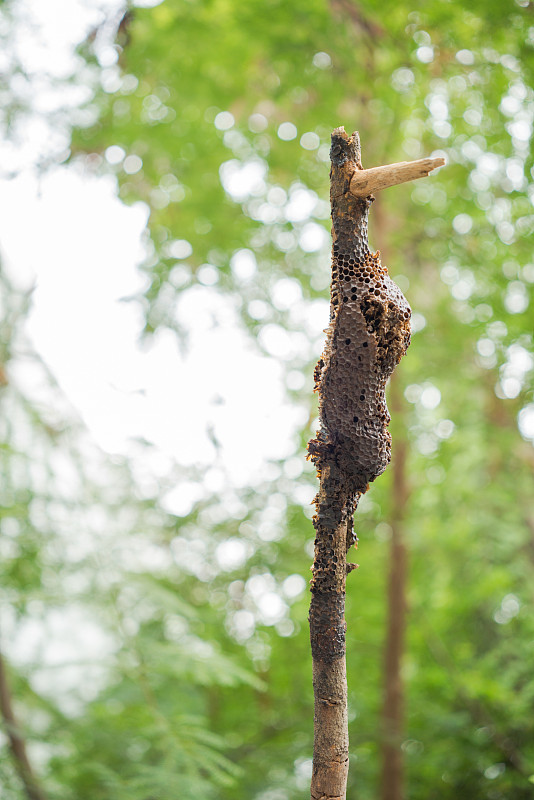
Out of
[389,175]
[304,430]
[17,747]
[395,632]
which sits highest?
[389,175]

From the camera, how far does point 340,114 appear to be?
2854mm

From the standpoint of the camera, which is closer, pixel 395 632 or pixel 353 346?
pixel 353 346

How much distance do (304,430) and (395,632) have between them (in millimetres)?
984

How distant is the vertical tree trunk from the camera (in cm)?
246

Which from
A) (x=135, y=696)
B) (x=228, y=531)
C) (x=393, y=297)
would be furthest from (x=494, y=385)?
(x=393, y=297)

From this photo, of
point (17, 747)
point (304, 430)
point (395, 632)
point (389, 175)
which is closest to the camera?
point (389, 175)

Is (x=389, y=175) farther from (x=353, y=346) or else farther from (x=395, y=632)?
(x=395, y=632)

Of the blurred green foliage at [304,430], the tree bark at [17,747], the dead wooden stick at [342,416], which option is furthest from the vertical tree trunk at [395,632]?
the dead wooden stick at [342,416]

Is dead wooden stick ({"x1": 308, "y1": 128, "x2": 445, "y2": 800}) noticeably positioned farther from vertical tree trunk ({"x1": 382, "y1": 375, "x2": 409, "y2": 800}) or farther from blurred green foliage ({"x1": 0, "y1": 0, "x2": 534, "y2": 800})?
vertical tree trunk ({"x1": 382, "y1": 375, "x2": 409, "y2": 800})

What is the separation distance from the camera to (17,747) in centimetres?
208

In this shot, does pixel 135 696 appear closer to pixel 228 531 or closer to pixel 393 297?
pixel 228 531

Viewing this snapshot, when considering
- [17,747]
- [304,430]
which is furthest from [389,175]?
[17,747]

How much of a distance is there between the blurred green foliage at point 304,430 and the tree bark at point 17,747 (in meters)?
0.06

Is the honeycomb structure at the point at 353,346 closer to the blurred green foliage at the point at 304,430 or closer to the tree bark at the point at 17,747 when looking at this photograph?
the blurred green foliage at the point at 304,430
